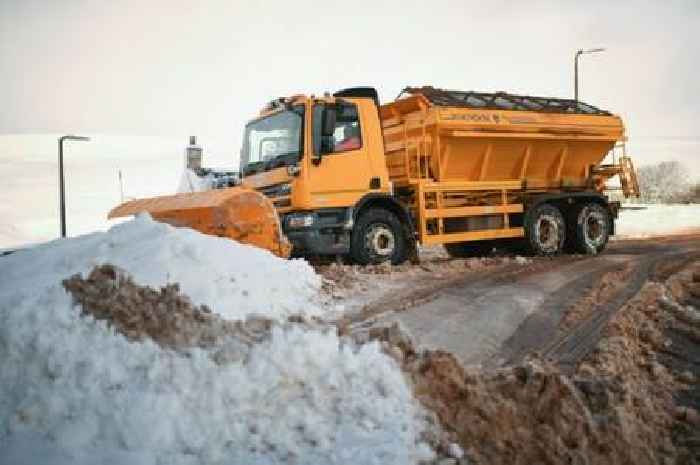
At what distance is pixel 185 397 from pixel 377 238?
6246 millimetres

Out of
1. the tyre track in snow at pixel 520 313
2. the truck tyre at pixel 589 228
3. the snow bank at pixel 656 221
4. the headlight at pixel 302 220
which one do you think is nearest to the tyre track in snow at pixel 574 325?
the tyre track in snow at pixel 520 313

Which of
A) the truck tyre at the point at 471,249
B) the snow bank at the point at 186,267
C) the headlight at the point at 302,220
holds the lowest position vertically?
the truck tyre at the point at 471,249

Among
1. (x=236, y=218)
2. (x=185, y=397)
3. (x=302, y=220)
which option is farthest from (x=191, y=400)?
(x=302, y=220)

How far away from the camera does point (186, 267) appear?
20.3ft

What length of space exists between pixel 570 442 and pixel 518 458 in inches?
16.2

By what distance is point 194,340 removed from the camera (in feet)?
14.8

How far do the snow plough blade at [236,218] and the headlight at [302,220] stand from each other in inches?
33.3

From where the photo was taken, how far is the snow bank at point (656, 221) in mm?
20484

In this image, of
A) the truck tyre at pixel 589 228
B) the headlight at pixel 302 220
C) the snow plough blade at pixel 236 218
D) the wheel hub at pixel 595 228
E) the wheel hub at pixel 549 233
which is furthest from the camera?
the wheel hub at pixel 595 228

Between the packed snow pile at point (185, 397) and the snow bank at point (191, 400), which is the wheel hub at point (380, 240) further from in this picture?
the snow bank at point (191, 400)

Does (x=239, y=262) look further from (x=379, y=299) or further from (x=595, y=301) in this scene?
(x=595, y=301)

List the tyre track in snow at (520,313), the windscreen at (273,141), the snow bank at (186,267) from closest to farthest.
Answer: the snow bank at (186,267), the tyre track in snow at (520,313), the windscreen at (273,141)

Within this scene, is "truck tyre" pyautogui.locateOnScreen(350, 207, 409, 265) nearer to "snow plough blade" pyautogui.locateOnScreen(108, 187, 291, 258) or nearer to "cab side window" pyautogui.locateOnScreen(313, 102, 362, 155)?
"cab side window" pyautogui.locateOnScreen(313, 102, 362, 155)

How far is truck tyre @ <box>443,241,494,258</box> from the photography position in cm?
1334
